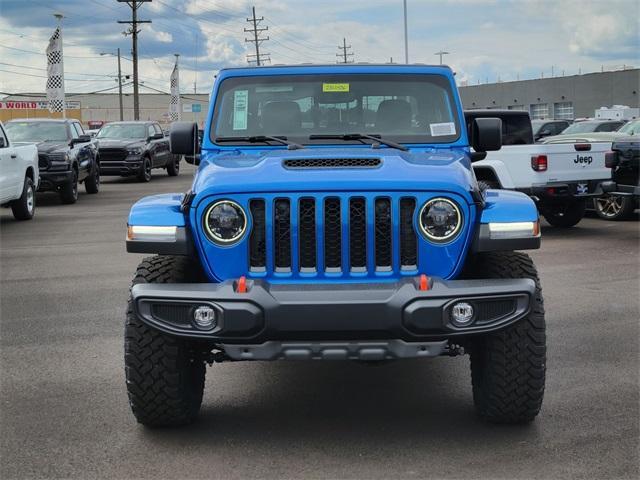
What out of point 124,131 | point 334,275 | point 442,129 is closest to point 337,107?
point 442,129

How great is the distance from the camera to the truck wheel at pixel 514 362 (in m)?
4.78

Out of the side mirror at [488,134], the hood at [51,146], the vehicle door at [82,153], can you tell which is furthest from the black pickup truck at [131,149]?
the side mirror at [488,134]

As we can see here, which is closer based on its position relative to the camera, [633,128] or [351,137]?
[351,137]

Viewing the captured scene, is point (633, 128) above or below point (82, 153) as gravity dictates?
above

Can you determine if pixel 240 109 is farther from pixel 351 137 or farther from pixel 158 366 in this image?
pixel 158 366

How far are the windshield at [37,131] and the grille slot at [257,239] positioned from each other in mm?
16594

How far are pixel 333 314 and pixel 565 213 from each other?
35.2 ft

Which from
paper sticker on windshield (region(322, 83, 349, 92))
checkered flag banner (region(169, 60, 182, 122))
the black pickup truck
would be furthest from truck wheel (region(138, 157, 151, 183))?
checkered flag banner (region(169, 60, 182, 122))

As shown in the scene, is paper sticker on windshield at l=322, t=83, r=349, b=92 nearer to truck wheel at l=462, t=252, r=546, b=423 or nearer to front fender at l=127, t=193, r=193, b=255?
front fender at l=127, t=193, r=193, b=255

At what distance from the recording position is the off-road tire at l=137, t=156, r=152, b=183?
27.4 metres

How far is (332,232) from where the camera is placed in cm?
471

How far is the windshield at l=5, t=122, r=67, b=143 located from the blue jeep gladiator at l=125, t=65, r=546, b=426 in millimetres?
15926

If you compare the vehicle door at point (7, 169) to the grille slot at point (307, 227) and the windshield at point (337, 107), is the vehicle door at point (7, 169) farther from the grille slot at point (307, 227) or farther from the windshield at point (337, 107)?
the grille slot at point (307, 227)

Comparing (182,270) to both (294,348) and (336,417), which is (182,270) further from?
(336,417)
